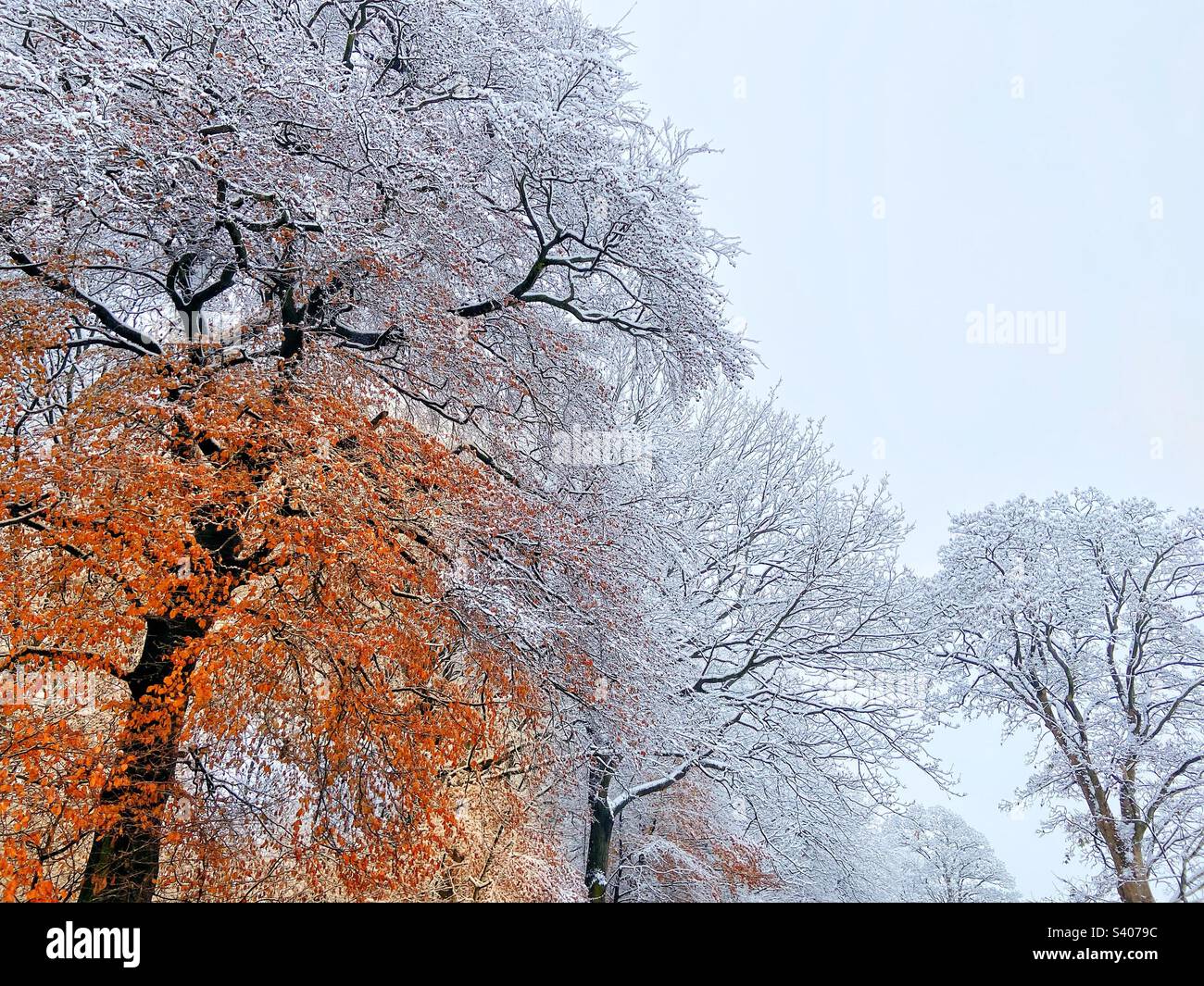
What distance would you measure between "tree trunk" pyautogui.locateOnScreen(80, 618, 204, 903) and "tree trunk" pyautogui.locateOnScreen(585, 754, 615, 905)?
21.5 feet

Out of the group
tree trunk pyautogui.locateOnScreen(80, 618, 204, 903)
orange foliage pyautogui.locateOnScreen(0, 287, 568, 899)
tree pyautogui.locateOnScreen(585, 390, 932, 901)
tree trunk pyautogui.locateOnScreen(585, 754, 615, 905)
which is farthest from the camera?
tree trunk pyautogui.locateOnScreen(585, 754, 615, 905)

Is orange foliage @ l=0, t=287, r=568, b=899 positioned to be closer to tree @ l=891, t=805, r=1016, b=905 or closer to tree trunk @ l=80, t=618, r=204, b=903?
tree trunk @ l=80, t=618, r=204, b=903

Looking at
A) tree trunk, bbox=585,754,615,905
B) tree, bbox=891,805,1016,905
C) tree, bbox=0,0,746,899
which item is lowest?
tree, bbox=891,805,1016,905

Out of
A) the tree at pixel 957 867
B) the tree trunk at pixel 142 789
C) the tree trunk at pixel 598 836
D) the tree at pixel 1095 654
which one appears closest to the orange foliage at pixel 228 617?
the tree trunk at pixel 142 789

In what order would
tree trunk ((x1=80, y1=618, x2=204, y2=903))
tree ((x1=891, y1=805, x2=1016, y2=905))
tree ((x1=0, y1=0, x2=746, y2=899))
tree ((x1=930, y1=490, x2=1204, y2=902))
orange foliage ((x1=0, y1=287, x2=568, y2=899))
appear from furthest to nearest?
tree ((x1=891, y1=805, x2=1016, y2=905)) → tree ((x1=930, y1=490, x2=1204, y2=902)) → tree trunk ((x1=80, y1=618, x2=204, y2=903)) → tree ((x1=0, y1=0, x2=746, y2=899)) → orange foliage ((x1=0, y1=287, x2=568, y2=899))

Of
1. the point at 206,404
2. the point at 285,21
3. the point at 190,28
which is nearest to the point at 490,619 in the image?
the point at 206,404

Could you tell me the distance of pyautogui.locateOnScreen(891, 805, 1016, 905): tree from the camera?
23234 mm

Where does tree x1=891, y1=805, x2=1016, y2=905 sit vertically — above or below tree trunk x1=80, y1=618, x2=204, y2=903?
below

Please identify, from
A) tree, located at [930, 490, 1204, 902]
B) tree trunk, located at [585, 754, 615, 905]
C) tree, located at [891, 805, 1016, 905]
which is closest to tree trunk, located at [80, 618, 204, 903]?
tree trunk, located at [585, 754, 615, 905]

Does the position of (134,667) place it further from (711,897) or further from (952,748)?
(952,748)

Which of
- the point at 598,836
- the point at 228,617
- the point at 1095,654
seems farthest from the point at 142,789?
the point at 1095,654

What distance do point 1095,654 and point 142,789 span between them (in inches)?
614

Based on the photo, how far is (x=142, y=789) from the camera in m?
5.71
